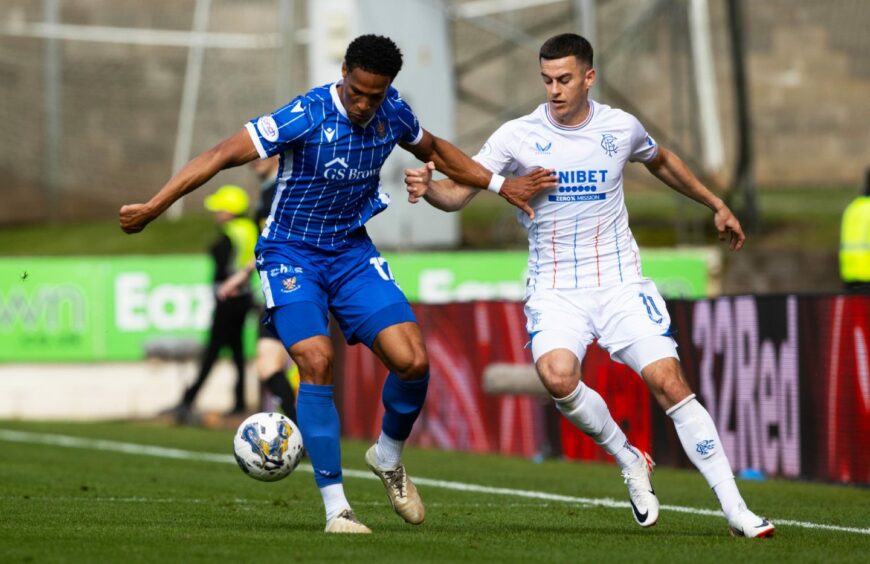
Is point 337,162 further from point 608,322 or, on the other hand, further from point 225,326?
point 225,326

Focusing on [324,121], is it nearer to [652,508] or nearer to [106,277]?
[652,508]

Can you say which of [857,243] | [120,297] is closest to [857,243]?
[857,243]

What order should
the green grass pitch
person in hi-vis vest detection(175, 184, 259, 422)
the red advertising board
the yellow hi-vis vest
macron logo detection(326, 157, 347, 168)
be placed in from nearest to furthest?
the green grass pitch
macron logo detection(326, 157, 347, 168)
the red advertising board
the yellow hi-vis vest
person in hi-vis vest detection(175, 184, 259, 422)

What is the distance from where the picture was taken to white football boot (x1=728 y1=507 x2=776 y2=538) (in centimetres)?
773

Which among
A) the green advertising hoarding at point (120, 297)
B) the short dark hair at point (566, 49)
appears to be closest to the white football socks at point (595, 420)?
the short dark hair at point (566, 49)

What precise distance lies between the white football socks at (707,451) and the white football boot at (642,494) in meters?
0.30

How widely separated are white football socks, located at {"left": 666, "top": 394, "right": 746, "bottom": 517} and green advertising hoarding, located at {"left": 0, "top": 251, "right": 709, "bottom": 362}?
45.0ft

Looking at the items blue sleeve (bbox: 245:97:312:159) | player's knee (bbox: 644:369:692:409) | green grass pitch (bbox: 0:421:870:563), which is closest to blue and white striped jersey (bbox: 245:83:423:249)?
blue sleeve (bbox: 245:97:312:159)

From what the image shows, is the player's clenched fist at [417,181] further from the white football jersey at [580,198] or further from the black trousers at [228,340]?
the black trousers at [228,340]

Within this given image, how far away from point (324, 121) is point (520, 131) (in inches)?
43.7

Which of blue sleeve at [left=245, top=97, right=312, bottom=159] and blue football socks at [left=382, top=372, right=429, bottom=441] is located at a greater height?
blue sleeve at [left=245, top=97, right=312, bottom=159]

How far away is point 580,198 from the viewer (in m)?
8.48

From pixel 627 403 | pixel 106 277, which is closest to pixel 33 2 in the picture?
pixel 106 277

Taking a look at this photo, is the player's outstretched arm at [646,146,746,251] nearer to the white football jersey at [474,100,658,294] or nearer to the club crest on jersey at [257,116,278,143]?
the white football jersey at [474,100,658,294]
